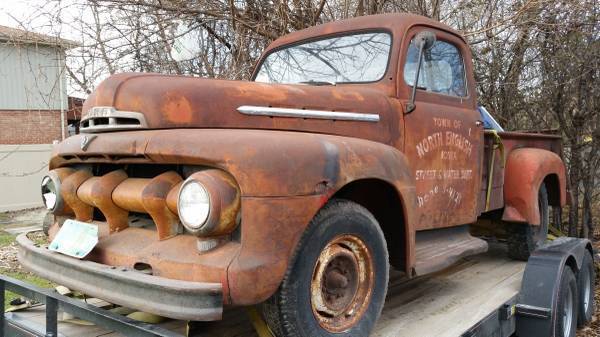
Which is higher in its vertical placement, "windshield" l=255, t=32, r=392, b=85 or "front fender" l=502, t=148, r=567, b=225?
"windshield" l=255, t=32, r=392, b=85

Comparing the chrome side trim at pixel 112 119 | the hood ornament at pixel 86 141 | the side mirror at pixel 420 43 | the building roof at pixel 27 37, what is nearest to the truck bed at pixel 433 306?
the hood ornament at pixel 86 141

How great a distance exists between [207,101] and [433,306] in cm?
178

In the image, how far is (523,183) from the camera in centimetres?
437

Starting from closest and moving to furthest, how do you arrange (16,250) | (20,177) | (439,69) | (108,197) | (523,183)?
(108,197) → (439,69) → (523,183) → (16,250) → (20,177)

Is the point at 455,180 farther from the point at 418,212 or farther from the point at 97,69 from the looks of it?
the point at 97,69

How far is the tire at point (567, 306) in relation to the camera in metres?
3.48

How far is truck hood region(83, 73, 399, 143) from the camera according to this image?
8.21ft

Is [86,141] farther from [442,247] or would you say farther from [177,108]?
[442,247]

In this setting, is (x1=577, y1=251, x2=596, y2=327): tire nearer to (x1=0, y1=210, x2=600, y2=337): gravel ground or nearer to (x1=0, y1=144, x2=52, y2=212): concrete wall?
(x1=0, y1=210, x2=600, y2=337): gravel ground

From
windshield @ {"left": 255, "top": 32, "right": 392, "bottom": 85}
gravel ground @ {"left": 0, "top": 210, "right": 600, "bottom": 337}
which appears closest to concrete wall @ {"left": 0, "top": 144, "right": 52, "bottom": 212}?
gravel ground @ {"left": 0, "top": 210, "right": 600, "bottom": 337}

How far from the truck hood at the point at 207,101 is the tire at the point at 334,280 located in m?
0.53

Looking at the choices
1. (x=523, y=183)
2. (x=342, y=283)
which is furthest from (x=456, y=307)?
(x=523, y=183)

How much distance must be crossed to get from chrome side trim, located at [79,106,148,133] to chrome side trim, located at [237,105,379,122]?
479mm

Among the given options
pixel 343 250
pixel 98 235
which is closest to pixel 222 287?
pixel 343 250
